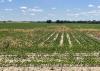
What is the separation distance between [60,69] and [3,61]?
4292 mm

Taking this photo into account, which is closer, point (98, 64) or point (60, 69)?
point (60, 69)

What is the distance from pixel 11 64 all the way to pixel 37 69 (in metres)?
2.18

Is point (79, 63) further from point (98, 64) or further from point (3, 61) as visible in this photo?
point (3, 61)

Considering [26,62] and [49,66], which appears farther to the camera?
[26,62]

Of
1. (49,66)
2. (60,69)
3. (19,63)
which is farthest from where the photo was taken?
(19,63)

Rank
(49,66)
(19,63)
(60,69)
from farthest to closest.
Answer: (19,63)
(49,66)
(60,69)

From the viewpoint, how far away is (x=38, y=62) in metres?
16.6

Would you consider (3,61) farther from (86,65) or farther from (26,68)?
(86,65)

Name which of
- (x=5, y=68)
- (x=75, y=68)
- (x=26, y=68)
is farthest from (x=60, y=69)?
(x=5, y=68)

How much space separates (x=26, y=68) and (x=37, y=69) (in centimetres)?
60

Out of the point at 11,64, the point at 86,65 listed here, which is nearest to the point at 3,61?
the point at 11,64

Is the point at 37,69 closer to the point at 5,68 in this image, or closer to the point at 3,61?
the point at 5,68

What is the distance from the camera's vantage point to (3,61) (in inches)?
672

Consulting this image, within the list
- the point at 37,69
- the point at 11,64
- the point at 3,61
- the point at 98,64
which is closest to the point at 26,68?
the point at 37,69
